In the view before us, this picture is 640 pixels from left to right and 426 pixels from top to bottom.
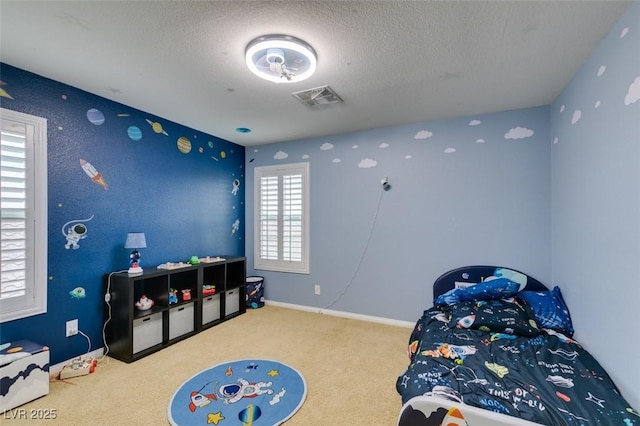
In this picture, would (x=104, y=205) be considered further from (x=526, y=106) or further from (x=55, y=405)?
(x=526, y=106)

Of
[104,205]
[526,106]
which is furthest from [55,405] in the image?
[526,106]

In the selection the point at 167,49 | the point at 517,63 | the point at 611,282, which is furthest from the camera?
the point at 517,63

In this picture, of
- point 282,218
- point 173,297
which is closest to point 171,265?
point 173,297

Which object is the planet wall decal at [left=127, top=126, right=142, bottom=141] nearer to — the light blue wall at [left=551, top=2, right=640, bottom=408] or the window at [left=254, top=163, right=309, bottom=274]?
the window at [left=254, top=163, right=309, bottom=274]

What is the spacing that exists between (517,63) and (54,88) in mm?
3655

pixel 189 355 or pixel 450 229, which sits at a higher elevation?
pixel 450 229

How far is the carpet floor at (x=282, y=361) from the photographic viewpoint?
192cm

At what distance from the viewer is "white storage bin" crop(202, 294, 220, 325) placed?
3.45 m

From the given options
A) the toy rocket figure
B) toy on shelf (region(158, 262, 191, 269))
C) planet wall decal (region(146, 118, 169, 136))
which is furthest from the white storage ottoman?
planet wall decal (region(146, 118, 169, 136))

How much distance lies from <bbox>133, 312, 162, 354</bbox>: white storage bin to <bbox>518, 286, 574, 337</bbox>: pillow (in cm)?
341

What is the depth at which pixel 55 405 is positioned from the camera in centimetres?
201

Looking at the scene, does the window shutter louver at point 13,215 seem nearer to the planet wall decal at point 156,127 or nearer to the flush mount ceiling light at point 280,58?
the planet wall decal at point 156,127

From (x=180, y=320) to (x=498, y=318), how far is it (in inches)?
119

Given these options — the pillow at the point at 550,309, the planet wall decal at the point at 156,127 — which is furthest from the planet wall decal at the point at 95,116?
the pillow at the point at 550,309
